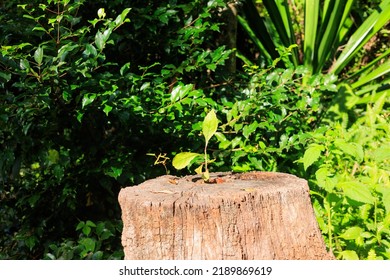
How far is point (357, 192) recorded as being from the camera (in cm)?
268

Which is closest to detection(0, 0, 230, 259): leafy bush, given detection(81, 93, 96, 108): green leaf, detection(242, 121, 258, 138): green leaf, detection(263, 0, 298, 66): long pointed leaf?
detection(81, 93, 96, 108): green leaf

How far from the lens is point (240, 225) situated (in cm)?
217

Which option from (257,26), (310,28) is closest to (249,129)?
(310,28)

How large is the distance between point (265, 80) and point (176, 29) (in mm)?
583

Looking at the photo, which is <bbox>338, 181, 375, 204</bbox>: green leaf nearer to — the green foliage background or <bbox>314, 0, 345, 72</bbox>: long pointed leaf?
the green foliage background

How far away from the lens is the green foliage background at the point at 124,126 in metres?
2.80

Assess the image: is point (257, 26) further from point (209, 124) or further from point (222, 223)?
point (222, 223)

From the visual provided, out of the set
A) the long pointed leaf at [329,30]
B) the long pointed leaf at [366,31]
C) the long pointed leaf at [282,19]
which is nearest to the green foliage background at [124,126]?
the long pointed leaf at [282,19]

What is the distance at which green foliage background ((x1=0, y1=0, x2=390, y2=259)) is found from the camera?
2803mm

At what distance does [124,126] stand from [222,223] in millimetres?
1161

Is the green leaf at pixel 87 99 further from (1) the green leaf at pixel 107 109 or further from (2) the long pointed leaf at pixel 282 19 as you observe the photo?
(2) the long pointed leaf at pixel 282 19

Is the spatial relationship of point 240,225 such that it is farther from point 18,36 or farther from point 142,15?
point 18,36

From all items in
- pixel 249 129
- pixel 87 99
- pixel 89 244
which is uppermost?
pixel 87 99

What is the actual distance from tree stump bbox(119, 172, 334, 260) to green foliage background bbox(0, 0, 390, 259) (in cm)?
49
